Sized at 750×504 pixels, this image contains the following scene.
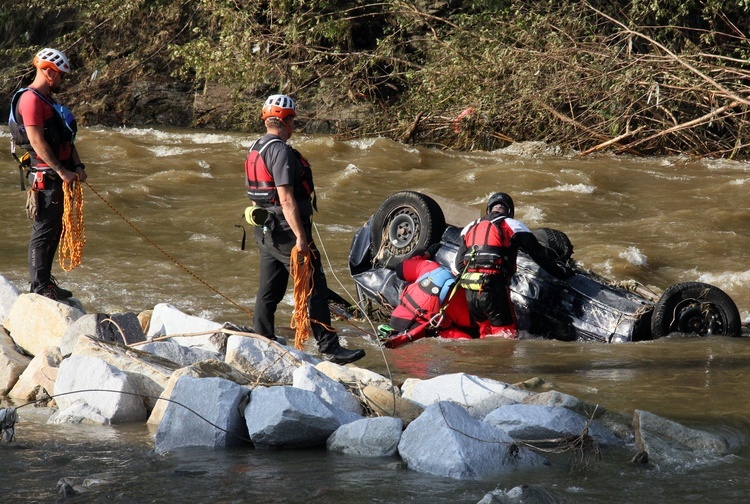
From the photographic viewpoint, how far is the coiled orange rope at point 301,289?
18.8ft

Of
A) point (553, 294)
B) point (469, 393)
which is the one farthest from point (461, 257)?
point (469, 393)

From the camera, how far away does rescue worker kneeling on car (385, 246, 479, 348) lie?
285 inches

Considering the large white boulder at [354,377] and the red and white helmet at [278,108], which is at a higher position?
the red and white helmet at [278,108]

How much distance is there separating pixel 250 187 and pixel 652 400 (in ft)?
8.47

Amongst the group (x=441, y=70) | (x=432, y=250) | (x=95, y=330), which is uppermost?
(x=441, y=70)

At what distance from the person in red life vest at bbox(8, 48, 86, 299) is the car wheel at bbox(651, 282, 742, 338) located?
163 inches

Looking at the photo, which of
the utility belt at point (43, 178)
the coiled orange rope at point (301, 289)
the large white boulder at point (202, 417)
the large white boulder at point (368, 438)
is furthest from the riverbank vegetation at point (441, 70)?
the large white boulder at point (202, 417)

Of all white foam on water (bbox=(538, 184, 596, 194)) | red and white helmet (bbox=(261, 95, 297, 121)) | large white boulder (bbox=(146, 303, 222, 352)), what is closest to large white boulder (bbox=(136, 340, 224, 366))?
large white boulder (bbox=(146, 303, 222, 352))

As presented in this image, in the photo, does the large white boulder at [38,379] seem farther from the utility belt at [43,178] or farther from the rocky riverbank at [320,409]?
A: the utility belt at [43,178]

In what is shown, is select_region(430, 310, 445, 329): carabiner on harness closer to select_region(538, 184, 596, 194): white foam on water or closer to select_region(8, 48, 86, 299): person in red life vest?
select_region(8, 48, 86, 299): person in red life vest

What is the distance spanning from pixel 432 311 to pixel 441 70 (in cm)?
1044

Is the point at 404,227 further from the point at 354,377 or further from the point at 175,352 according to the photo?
the point at 354,377

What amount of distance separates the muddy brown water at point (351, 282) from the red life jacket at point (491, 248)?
55 centimetres

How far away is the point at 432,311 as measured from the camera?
7254 millimetres
